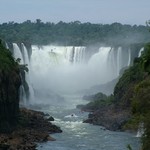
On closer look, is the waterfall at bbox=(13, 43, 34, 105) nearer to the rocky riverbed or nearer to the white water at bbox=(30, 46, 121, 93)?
the white water at bbox=(30, 46, 121, 93)

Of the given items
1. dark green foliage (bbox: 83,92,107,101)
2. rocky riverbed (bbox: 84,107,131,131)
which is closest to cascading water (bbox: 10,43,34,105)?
dark green foliage (bbox: 83,92,107,101)

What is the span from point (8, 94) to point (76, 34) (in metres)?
114

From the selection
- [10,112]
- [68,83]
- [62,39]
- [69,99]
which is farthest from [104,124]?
[62,39]

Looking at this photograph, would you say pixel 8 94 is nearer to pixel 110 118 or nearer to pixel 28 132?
pixel 28 132

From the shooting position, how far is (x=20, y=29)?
606 ft

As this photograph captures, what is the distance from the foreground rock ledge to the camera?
60.9m

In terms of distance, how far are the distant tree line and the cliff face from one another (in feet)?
250

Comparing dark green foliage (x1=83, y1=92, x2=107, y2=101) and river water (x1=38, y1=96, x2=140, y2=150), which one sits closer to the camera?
river water (x1=38, y1=96, x2=140, y2=150)

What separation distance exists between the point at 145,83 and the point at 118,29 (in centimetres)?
15232

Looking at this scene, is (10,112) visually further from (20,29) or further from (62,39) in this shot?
(20,29)

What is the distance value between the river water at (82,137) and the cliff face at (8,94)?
6.26m

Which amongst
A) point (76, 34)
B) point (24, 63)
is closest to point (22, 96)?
point (24, 63)

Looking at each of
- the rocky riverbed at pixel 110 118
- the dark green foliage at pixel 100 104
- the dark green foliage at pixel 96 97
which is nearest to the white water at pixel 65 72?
the dark green foliage at pixel 96 97

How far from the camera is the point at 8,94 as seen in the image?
72375 mm
